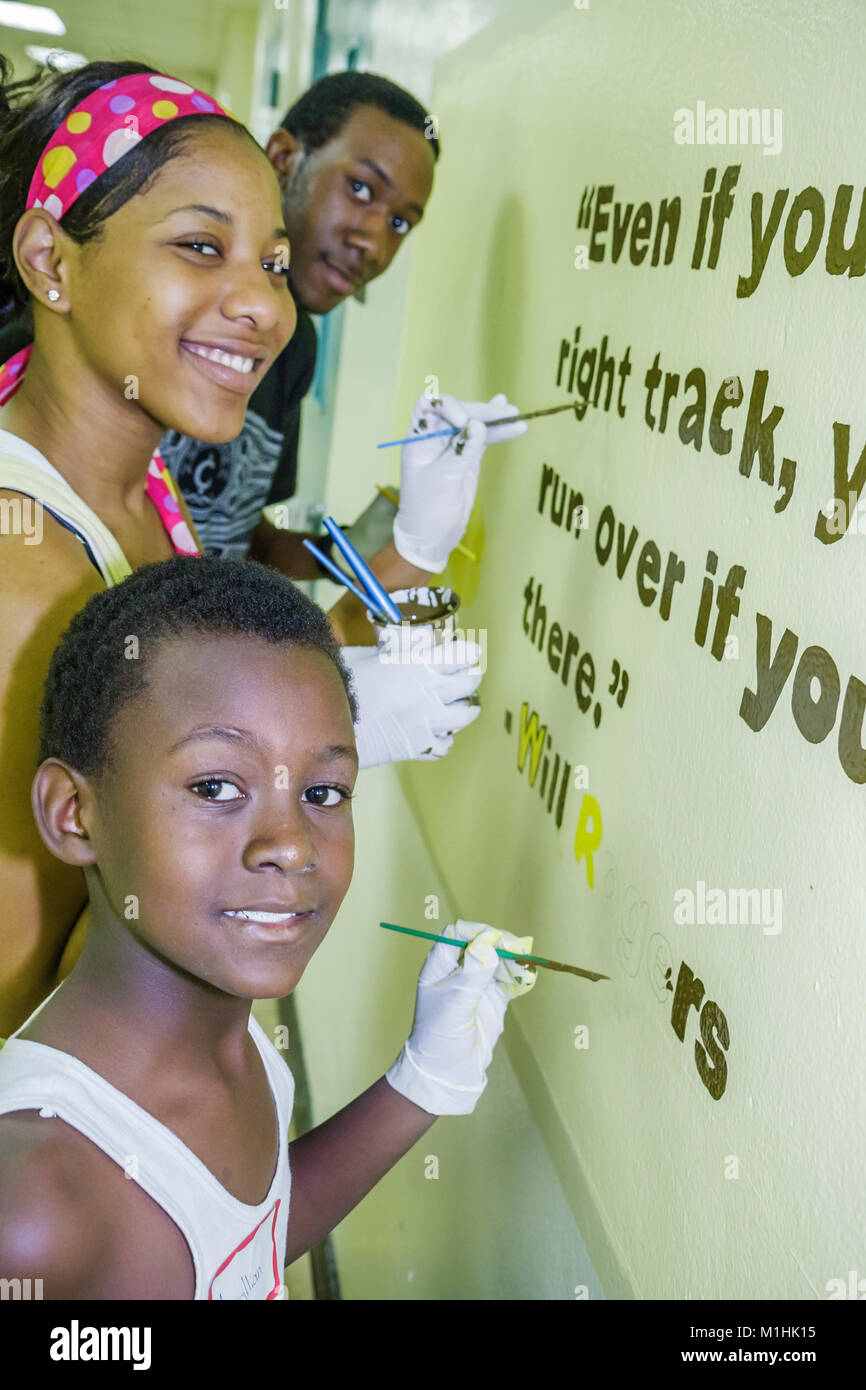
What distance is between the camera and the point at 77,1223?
0.68 meters

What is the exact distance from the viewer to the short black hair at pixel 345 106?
171cm

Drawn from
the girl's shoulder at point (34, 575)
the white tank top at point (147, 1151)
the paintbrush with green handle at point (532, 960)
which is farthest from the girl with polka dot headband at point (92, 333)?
the paintbrush with green handle at point (532, 960)

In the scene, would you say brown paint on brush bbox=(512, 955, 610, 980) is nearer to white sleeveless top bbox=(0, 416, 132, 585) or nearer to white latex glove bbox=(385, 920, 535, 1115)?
white latex glove bbox=(385, 920, 535, 1115)

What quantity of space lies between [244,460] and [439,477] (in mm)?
583

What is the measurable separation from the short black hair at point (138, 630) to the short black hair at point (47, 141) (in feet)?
1.09

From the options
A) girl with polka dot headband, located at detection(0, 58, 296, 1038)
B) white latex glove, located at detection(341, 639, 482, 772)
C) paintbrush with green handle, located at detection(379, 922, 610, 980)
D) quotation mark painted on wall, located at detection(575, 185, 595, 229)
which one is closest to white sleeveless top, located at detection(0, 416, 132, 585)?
girl with polka dot headband, located at detection(0, 58, 296, 1038)

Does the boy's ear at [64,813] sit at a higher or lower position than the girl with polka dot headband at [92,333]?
lower

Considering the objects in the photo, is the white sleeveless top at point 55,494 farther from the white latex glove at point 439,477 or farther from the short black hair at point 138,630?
the white latex glove at point 439,477

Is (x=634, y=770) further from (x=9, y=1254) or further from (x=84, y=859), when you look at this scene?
(x=9, y=1254)

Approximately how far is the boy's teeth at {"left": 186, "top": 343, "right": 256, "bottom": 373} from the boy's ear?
0.39 meters

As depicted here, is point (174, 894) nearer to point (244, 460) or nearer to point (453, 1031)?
point (453, 1031)

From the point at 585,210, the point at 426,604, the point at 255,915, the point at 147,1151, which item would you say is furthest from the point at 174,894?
the point at 585,210

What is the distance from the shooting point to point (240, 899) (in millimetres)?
755
